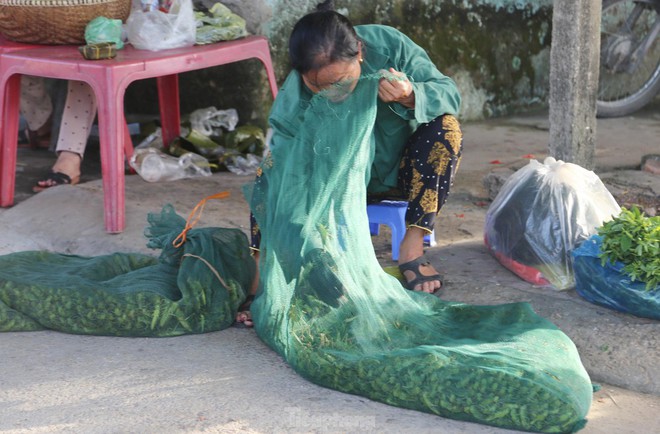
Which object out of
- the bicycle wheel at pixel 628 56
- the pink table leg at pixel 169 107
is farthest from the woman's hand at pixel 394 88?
the bicycle wheel at pixel 628 56

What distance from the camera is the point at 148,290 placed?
10.8 ft

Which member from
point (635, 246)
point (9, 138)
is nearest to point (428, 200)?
point (635, 246)

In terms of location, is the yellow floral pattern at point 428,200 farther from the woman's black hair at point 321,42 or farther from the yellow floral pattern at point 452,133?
the woman's black hair at point 321,42

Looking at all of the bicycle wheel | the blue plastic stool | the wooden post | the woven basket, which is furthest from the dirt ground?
the bicycle wheel

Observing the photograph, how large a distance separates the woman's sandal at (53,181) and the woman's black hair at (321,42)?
6.77 ft

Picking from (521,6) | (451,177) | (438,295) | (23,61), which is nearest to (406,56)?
(451,177)

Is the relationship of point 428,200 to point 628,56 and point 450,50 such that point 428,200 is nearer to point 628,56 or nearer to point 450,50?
point 450,50

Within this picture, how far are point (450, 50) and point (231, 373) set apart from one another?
360 cm

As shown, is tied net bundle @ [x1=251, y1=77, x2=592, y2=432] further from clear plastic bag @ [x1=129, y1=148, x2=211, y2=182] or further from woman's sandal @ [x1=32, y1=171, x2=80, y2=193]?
woman's sandal @ [x1=32, y1=171, x2=80, y2=193]

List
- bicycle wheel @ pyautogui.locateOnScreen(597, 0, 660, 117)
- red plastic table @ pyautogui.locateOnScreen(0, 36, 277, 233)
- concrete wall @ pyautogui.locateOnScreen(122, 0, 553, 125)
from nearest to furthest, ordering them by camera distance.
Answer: red plastic table @ pyautogui.locateOnScreen(0, 36, 277, 233) → concrete wall @ pyautogui.locateOnScreen(122, 0, 553, 125) → bicycle wheel @ pyautogui.locateOnScreen(597, 0, 660, 117)

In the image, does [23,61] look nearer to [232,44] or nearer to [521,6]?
[232,44]

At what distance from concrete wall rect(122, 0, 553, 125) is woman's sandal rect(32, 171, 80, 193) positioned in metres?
1.02

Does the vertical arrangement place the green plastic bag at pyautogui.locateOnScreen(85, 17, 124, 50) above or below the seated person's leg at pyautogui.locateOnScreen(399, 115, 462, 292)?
above

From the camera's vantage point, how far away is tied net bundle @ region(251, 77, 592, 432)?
2.70 metres
